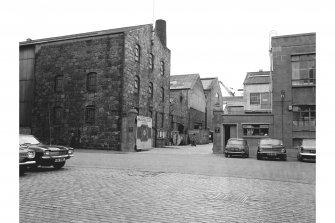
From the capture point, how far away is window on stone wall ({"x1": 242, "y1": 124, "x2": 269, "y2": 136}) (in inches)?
939

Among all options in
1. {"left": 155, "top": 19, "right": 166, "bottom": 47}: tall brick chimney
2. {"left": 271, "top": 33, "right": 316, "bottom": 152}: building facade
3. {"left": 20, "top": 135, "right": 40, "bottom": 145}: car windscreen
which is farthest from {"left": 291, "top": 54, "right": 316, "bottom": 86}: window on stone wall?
{"left": 20, "top": 135, "right": 40, "bottom": 145}: car windscreen

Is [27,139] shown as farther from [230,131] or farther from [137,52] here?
[137,52]

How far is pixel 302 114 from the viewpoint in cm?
2217

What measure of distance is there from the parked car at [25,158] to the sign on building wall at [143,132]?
15553 millimetres

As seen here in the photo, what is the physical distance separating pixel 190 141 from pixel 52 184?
110 feet

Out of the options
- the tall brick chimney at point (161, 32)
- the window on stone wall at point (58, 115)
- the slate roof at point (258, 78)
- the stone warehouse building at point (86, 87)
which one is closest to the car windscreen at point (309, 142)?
the stone warehouse building at point (86, 87)

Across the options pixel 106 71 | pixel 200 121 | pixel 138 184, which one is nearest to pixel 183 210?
pixel 138 184

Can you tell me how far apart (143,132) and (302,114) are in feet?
44.0

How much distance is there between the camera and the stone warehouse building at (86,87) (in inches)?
1014

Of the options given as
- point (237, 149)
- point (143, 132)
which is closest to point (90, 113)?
point (143, 132)

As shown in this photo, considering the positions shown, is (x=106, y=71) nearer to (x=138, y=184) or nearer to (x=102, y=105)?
(x=102, y=105)

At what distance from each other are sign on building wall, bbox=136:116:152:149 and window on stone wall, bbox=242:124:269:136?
894 centimetres

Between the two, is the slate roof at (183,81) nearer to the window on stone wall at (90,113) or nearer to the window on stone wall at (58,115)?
the window on stone wall at (90,113)
